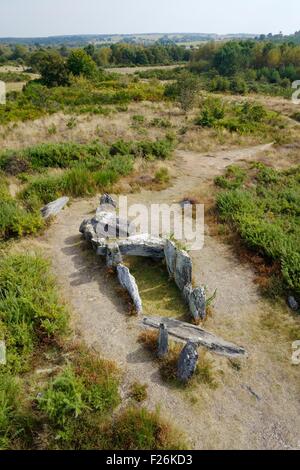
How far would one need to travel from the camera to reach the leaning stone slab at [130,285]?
7.68m

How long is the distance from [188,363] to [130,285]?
249 centimetres

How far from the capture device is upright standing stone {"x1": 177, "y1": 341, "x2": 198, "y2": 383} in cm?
600

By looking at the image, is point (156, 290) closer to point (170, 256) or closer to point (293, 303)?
point (170, 256)

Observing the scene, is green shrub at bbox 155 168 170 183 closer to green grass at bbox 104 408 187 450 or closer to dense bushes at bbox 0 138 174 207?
dense bushes at bbox 0 138 174 207

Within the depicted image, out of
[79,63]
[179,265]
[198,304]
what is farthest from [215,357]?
[79,63]

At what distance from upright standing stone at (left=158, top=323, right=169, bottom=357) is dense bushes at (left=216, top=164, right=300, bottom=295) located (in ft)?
11.3

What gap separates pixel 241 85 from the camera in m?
42.6

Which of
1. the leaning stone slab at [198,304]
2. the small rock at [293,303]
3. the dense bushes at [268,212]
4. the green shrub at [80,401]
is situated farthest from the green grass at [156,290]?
the dense bushes at [268,212]

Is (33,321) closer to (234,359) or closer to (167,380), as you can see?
(167,380)

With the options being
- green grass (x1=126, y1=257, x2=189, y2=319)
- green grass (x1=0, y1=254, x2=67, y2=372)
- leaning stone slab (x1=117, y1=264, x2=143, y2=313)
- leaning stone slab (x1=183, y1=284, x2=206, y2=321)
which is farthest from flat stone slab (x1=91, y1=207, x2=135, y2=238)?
leaning stone slab (x1=183, y1=284, x2=206, y2=321)

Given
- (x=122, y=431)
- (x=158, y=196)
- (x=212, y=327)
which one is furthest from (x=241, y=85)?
(x=122, y=431)
